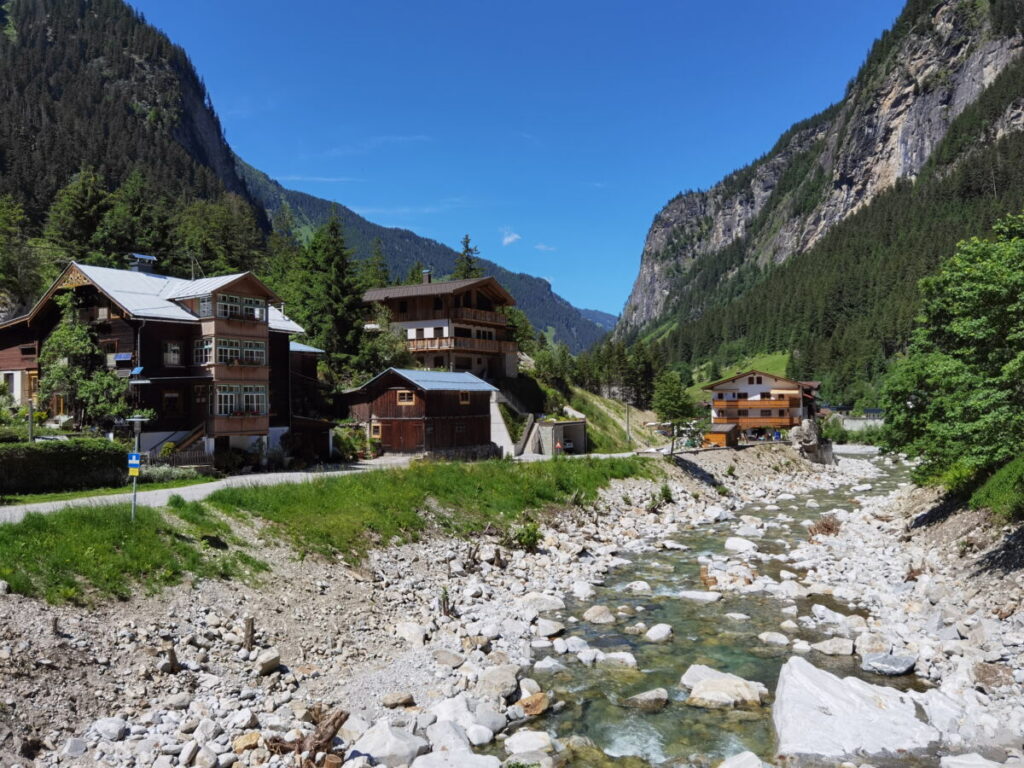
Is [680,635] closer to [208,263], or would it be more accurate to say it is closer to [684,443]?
[684,443]

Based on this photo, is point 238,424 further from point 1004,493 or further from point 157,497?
point 1004,493

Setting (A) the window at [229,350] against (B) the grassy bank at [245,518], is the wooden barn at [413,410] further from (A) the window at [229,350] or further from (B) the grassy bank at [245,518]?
(A) the window at [229,350]

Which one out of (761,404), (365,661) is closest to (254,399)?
(365,661)

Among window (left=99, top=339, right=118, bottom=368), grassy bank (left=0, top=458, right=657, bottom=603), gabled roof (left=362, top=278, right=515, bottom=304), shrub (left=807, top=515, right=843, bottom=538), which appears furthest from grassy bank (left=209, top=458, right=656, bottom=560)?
gabled roof (left=362, top=278, right=515, bottom=304)

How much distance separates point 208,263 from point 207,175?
354 feet

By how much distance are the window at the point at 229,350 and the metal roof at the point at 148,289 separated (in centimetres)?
203

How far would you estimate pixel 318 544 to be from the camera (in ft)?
70.6

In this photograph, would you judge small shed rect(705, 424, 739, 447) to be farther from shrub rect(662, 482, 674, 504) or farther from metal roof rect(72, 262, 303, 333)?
metal roof rect(72, 262, 303, 333)

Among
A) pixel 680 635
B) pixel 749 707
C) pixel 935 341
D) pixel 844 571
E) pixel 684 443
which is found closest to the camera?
pixel 749 707

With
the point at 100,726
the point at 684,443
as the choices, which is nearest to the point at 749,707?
the point at 100,726

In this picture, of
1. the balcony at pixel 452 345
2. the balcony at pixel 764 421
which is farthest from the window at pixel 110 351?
the balcony at pixel 764 421

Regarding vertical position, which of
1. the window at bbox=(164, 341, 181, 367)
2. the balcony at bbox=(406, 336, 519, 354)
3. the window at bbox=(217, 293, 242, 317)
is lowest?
the window at bbox=(164, 341, 181, 367)

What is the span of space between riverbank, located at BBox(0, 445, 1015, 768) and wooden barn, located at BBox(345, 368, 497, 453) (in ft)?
60.1

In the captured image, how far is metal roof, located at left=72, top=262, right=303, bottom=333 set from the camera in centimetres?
3341
